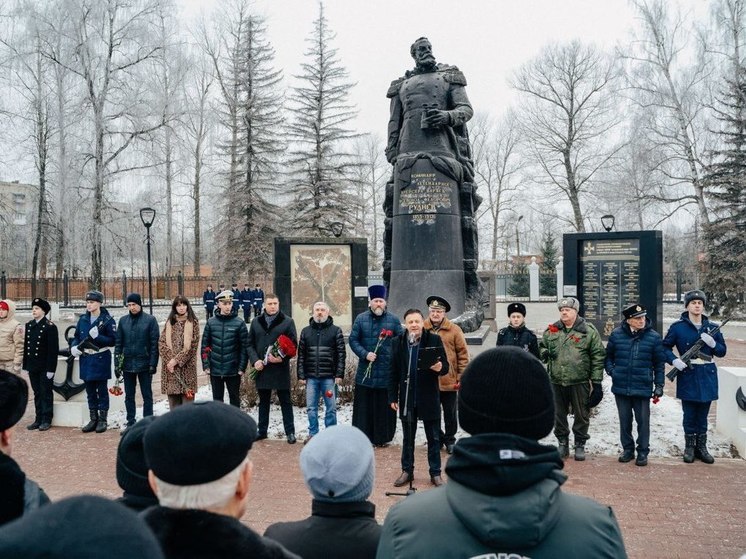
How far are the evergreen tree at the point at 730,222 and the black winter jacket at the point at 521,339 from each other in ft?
72.7

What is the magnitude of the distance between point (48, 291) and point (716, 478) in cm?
3450

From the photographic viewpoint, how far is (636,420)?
688 centimetres

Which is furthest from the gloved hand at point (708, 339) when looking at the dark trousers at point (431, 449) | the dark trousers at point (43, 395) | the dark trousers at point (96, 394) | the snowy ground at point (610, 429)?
the dark trousers at point (43, 395)

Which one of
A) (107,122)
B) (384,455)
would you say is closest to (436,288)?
(384,455)

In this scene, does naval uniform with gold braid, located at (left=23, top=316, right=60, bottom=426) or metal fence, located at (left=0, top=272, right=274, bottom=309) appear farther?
metal fence, located at (left=0, top=272, right=274, bottom=309)

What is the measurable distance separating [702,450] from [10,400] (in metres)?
6.99

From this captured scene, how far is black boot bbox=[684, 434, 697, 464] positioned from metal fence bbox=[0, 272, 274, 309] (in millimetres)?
29537

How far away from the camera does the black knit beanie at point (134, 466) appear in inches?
91.0

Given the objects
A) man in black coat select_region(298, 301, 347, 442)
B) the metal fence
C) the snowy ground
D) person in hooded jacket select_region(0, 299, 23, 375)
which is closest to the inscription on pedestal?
the snowy ground

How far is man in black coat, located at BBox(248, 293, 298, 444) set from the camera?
784 centimetres

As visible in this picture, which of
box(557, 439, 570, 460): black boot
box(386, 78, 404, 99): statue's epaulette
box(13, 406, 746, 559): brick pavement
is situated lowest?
box(13, 406, 746, 559): brick pavement

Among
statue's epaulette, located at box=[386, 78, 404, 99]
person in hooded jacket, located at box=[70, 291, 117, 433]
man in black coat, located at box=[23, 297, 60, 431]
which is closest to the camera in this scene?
person in hooded jacket, located at box=[70, 291, 117, 433]

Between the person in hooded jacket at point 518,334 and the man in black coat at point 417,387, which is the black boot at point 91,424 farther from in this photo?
the person in hooded jacket at point 518,334

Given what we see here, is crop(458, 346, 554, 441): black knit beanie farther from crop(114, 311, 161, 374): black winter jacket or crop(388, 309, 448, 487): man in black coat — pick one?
crop(114, 311, 161, 374): black winter jacket
